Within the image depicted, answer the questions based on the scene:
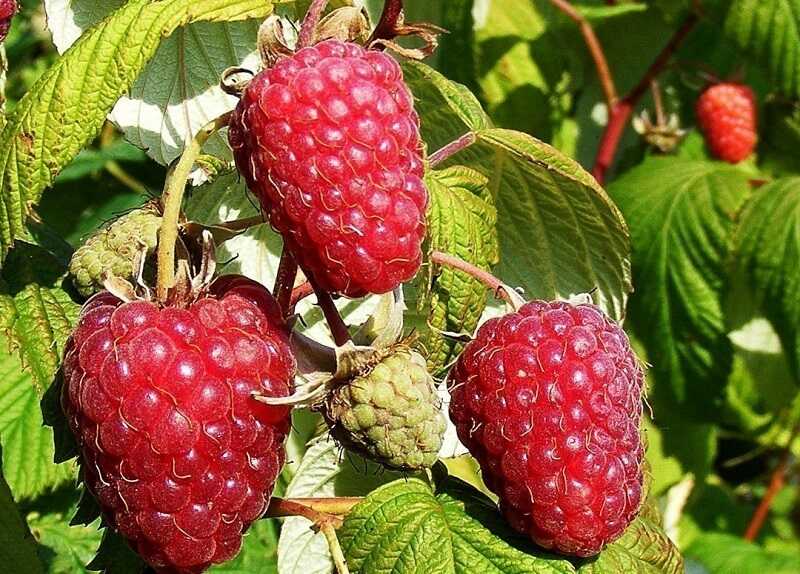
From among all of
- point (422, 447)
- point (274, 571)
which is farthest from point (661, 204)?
point (422, 447)

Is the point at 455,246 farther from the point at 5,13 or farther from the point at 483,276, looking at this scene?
the point at 5,13

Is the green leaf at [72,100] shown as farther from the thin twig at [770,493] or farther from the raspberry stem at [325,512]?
the thin twig at [770,493]

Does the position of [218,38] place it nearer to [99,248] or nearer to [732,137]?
[99,248]

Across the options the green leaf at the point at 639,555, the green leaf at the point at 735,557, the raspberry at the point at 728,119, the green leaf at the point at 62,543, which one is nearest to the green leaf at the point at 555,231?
the green leaf at the point at 639,555

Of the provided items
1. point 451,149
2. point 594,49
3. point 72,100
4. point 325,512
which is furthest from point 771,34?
point 72,100

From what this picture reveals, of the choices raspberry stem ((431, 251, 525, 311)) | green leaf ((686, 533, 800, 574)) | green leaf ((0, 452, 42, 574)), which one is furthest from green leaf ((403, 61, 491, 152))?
green leaf ((686, 533, 800, 574))

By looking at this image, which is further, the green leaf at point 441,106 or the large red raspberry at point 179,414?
the green leaf at point 441,106

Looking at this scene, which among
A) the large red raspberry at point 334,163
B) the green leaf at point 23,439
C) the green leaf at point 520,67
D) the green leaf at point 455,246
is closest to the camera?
the large red raspberry at point 334,163
